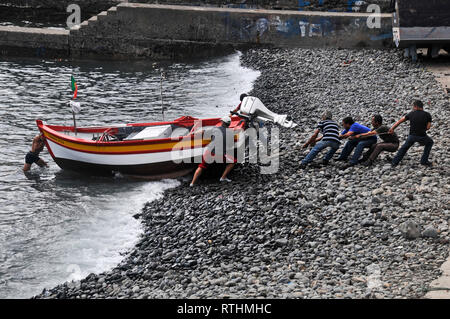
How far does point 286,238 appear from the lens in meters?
10.9

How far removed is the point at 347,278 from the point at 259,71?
18.5m

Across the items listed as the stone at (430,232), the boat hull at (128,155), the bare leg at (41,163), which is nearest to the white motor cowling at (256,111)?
the boat hull at (128,155)

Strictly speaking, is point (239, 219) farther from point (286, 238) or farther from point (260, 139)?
point (260, 139)

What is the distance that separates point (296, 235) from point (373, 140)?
3917 millimetres

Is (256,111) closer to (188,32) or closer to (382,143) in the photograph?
(382,143)

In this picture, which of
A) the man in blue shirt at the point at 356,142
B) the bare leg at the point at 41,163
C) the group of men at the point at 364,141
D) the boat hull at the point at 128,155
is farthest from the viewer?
the bare leg at the point at 41,163

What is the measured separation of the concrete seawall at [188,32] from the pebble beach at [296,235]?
40.9 ft

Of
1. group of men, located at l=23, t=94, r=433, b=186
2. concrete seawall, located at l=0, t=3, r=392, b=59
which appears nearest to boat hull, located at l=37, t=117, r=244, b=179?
group of men, located at l=23, t=94, r=433, b=186

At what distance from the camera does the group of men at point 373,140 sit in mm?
12727

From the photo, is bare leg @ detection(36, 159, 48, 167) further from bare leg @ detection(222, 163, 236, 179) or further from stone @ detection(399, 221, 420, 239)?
stone @ detection(399, 221, 420, 239)

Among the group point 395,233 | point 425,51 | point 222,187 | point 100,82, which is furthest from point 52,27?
point 395,233

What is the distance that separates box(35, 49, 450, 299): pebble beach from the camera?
927 centimetres

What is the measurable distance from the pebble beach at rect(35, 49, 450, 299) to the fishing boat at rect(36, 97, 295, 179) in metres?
0.88

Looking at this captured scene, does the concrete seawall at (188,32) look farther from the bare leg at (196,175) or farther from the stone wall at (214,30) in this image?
the bare leg at (196,175)
